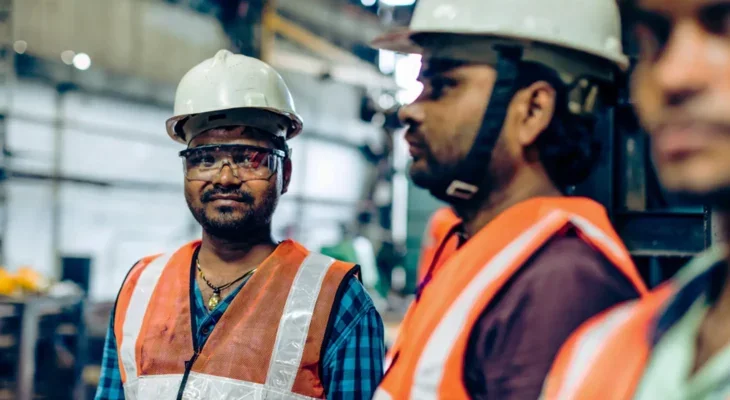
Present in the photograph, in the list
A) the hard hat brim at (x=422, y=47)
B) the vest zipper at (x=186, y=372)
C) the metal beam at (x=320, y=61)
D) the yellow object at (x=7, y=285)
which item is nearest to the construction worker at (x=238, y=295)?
the vest zipper at (x=186, y=372)

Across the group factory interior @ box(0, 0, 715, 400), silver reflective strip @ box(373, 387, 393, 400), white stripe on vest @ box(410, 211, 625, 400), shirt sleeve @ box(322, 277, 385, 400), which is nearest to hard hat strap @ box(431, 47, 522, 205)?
white stripe on vest @ box(410, 211, 625, 400)

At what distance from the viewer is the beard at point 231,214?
224 cm

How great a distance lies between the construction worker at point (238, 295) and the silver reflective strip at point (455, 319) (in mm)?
974

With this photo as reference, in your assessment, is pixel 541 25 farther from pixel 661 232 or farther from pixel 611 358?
pixel 661 232

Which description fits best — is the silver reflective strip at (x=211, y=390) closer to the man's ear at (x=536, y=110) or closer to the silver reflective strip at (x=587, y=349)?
the man's ear at (x=536, y=110)

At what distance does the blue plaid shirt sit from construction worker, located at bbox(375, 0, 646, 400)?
765mm

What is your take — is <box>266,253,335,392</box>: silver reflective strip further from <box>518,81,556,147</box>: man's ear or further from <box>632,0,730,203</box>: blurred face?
<box>632,0,730,203</box>: blurred face

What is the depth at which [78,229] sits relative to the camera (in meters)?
9.27

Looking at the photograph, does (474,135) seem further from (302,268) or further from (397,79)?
(397,79)

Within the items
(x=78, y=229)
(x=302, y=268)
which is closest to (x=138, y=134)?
(x=78, y=229)

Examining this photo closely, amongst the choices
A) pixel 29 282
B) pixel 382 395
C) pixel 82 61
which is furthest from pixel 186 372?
pixel 82 61

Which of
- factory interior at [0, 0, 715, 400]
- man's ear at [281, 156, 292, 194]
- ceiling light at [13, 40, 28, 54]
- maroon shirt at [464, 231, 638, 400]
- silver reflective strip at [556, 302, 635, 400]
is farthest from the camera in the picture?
ceiling light at [13, 40, 28, 54]

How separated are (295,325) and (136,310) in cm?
57

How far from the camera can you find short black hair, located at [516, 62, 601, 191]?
1.26 meters
